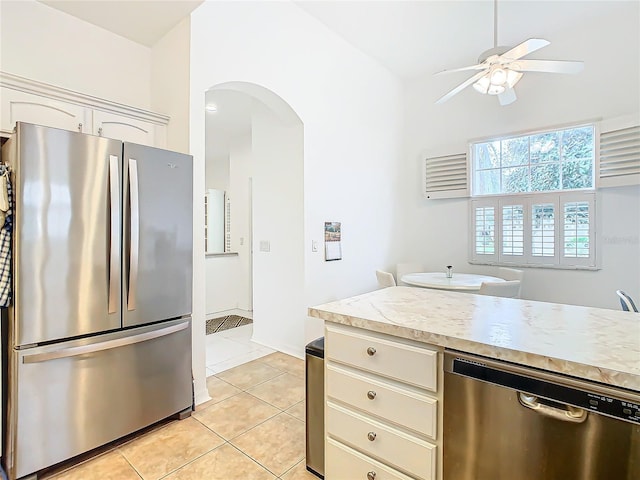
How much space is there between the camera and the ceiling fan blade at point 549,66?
2326 mm

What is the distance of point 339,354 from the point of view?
1.48m

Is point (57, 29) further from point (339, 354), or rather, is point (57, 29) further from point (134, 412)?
point (339, 354)

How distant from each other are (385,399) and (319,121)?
2.76 meters

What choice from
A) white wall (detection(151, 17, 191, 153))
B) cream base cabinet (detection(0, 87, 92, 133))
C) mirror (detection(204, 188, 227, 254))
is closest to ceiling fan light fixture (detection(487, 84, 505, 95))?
white wall (detection(151, 17, 191, 153))

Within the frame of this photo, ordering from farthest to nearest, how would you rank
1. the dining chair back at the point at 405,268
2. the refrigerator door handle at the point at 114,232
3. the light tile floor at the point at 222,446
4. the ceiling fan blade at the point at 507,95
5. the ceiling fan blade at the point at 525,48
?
1. the dining chair back at the point at 405,268
2. the ceiling fan blade at the point at 507,95
3. the ceiling fan blade at the point at 525,48
4. the refrigerator door handle at the point at 114,232
5. the light tile floor at the point at 222,446

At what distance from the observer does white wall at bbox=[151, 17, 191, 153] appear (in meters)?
2.49

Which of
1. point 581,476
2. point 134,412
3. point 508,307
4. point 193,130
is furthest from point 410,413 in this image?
point 193,130

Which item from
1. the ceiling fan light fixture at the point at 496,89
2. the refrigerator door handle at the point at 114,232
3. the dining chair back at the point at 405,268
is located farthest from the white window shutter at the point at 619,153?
the refrigerator door handle at the point at 114,232

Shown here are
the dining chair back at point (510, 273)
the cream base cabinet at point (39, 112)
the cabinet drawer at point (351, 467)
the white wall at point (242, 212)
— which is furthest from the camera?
the white wall at point (242, 212)

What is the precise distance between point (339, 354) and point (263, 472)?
2.92ft

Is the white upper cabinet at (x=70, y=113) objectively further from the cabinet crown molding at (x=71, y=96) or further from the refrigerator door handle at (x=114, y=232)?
the refrigerator door handle at (x=114, y=232)

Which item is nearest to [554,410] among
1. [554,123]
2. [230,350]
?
[230,350]

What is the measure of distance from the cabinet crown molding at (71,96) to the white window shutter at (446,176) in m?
3.22

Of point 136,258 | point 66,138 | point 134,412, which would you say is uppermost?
point 66,138
